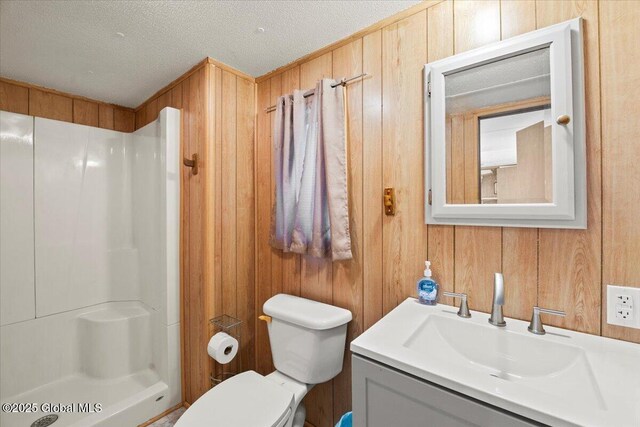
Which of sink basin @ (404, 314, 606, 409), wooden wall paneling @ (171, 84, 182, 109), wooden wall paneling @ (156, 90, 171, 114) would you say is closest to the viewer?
sink basin @ (404, 314, 606, 409)

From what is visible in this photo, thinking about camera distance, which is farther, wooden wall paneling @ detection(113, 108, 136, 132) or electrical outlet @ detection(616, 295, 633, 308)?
wooden wall paneling @ detection(113, 108, 136, 132)

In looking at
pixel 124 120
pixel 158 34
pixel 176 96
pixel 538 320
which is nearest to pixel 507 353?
pixel 538 320

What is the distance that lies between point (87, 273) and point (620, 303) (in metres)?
2.87

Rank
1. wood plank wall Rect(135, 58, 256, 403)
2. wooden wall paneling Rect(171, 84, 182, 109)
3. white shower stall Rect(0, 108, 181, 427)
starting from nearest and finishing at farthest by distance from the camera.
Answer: wood plank wall Rect(135, 58, 256, 403) → white shower stall Rect(0, 108, 181, 427) → wooden wall paneling Rect(171, 84, 182, 109)

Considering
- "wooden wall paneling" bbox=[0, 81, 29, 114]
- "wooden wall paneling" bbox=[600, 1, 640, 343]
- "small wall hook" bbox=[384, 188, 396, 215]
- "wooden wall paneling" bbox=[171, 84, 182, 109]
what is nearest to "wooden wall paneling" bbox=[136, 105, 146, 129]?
"wooden wall paneling" bbox=[171, 84, 182, 109]

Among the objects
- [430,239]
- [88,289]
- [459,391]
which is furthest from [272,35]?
[88,289]

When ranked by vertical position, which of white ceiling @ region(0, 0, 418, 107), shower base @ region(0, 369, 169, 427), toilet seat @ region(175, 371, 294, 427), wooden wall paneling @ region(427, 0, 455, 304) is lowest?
shower base @ region(0, 369, 169, 427)

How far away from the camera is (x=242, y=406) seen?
1.17 metres

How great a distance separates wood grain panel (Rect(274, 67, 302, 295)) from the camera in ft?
5.42

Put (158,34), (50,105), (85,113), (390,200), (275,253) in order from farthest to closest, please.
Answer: (85,113)
(50,105)
(275,253)
(158,34)
(390,200)

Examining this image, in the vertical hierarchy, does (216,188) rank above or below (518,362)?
above

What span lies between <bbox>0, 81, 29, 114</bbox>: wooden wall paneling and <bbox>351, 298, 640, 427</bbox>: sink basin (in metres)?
2.56

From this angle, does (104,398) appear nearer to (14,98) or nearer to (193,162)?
(193,162)

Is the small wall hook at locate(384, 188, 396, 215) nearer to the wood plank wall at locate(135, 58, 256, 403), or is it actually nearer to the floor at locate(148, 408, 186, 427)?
the wood plank wall at locate(135, 58, 256, 403)
